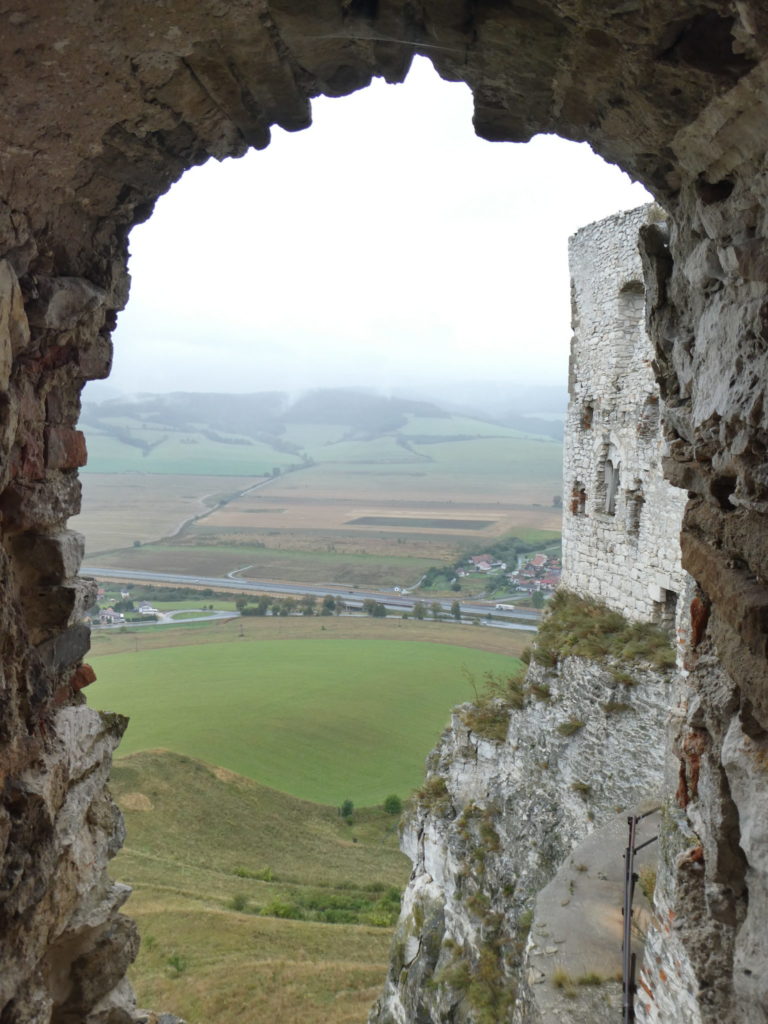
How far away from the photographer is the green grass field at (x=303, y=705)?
24797 millimetres

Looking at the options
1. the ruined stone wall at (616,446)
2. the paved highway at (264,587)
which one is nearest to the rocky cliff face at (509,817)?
the ruined stone wall at (616,446)

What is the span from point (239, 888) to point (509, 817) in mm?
8129

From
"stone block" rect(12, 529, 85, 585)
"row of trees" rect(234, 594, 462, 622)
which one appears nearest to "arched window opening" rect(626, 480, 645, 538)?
"stone block" rect(12, 529, 85, 585)

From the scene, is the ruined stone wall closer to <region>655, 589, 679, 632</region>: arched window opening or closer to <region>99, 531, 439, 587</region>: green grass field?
<region>655, 589, 679, 632</region>: arched window opening

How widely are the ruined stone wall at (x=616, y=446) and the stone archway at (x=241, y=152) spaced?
6143 millimetres

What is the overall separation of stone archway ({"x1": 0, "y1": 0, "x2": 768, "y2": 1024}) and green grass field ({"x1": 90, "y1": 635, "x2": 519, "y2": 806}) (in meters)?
16.4

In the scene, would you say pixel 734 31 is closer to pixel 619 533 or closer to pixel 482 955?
pixel 619 533

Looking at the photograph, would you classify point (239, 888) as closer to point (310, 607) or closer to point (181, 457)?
point (310, 607)

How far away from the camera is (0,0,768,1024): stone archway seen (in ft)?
8.54

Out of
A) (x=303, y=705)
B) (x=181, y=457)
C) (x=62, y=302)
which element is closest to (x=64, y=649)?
(x=62, y=302)

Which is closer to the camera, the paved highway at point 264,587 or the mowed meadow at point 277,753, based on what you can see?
the mowed meadow at point 277,753

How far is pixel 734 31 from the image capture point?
85.2 inches

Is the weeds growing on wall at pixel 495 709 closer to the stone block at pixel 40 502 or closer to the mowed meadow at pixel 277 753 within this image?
the mowed meadow at pixel 277 753

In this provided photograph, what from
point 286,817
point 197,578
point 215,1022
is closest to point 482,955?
point 215,1022
